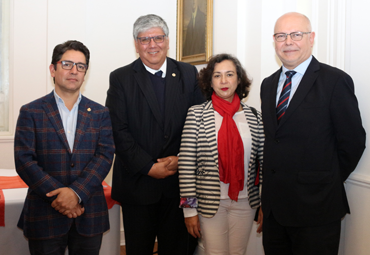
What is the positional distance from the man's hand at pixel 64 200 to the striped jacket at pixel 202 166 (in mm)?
623

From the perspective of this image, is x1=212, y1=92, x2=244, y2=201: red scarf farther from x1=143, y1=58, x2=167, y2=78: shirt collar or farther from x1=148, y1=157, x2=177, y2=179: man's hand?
x1=143, y1=58, x2=167, y2=78: shirt collar

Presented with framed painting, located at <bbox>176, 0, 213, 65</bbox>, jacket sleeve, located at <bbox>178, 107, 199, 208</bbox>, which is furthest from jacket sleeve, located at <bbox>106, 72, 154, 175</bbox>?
framed painting, located at <bbox>176, 0, 213, 65</bbox>

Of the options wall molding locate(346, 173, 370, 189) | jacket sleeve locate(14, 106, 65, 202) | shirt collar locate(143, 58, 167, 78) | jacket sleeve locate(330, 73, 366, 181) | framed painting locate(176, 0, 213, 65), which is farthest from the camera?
framed painting locate(176, 0, 213, 65)

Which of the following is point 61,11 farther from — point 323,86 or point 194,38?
point 323,86

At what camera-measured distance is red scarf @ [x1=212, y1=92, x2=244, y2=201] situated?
1.92 metres

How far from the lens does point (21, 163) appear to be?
1.66 meters

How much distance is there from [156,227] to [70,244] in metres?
0.57

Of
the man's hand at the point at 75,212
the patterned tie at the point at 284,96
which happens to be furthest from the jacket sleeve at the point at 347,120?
the man's hand at the point at 75,212

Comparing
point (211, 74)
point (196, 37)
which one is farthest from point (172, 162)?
point (196, 37)

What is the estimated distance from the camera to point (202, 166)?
6.44 feet

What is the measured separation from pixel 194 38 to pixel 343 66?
187cm

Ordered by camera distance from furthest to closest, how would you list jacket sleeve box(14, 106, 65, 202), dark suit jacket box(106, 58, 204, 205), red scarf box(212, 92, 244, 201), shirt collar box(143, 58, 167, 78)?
shirt collar box(143, 58, 167, 78)
dark suit jacket box(106, 58, 204, 205)
red scarf box(212, 92, 244, 201)
jacket sleeve box(14, 106, 65, 202)

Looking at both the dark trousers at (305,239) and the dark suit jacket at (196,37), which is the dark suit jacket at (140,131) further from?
the dark suit jacket at (196,37)

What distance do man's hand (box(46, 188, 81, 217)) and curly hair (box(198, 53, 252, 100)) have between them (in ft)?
3.47
